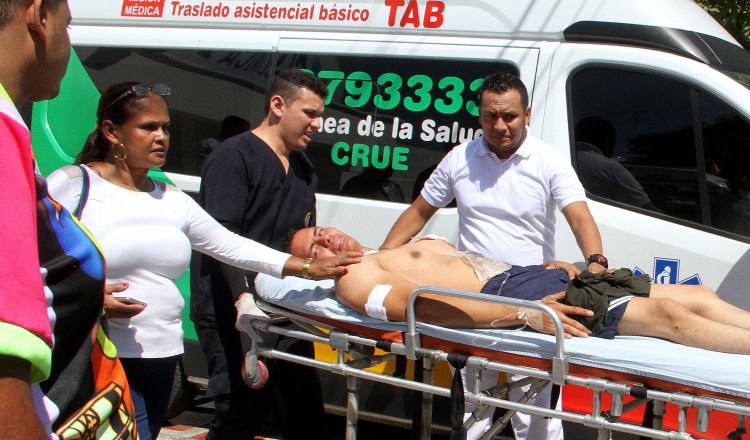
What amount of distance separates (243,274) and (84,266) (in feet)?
8.63

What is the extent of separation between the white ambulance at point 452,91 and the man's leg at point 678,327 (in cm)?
73

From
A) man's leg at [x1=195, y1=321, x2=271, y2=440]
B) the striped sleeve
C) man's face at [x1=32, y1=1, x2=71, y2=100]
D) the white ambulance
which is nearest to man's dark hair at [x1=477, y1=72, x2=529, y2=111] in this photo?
the white ambulance

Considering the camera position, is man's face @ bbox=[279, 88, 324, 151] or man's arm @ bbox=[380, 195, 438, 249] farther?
man's arm @ bbox=[380, 195, 438, 249]

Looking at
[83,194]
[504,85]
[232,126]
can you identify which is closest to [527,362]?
[504,85]

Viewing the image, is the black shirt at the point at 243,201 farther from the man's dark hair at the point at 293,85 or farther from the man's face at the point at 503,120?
the man's face at the point at 503,120

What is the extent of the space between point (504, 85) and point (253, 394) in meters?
1.75

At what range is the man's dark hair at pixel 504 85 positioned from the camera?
397 cm

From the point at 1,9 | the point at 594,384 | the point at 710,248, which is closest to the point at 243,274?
the point at 594,384

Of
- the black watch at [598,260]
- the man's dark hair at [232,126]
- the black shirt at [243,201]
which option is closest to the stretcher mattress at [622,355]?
the black watch at [598,260]

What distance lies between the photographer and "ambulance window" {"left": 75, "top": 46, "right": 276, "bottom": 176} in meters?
4.94

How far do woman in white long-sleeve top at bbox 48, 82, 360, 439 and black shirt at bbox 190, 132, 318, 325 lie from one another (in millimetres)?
525

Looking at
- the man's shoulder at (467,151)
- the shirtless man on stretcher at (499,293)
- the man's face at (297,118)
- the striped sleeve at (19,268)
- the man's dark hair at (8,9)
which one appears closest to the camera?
the striped sleeve at (19,268)

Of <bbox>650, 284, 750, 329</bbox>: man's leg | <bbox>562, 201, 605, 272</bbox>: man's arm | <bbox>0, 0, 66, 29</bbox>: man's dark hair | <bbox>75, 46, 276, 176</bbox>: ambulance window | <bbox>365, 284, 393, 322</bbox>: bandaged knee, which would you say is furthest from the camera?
<bbox>75, 46, 276, 176</bbox>: ambulance window

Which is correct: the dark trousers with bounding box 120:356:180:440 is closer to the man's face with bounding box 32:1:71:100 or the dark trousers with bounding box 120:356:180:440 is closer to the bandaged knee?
the bandaged knee
